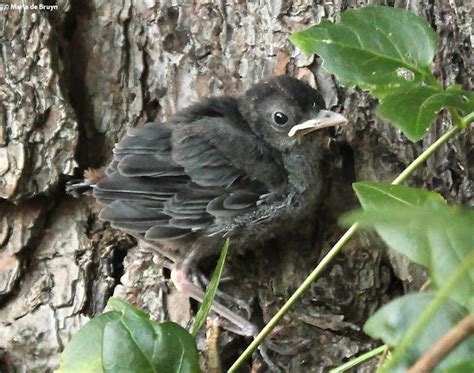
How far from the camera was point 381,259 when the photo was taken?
1.81 metres

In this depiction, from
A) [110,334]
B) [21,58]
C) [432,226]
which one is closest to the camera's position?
[432,226]

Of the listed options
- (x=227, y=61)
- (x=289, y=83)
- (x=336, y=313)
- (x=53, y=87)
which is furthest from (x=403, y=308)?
(x=53, y=87)

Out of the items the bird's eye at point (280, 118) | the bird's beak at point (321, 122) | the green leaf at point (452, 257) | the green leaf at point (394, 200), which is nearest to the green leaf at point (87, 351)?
the green leaf at point (394, 200)

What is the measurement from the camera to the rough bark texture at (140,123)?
1812 mm

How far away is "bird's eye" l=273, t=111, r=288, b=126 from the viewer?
2.08 m

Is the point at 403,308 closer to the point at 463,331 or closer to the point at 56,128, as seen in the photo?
the point at 463,331

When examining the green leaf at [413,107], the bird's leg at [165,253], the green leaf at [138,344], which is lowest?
the bird's leg at [165,253]

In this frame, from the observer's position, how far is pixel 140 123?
2.17 m

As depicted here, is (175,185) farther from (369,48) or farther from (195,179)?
(369,48)

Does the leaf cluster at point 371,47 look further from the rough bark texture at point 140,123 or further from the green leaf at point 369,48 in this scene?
the rough bark texture at point 140,123

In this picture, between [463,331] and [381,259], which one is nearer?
[463,331]

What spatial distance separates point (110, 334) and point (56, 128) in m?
1.11

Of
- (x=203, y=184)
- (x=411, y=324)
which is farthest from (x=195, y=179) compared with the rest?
(x=411, y=324)

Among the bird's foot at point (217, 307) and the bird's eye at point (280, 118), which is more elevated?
the bird's eye at point (280, 118)
